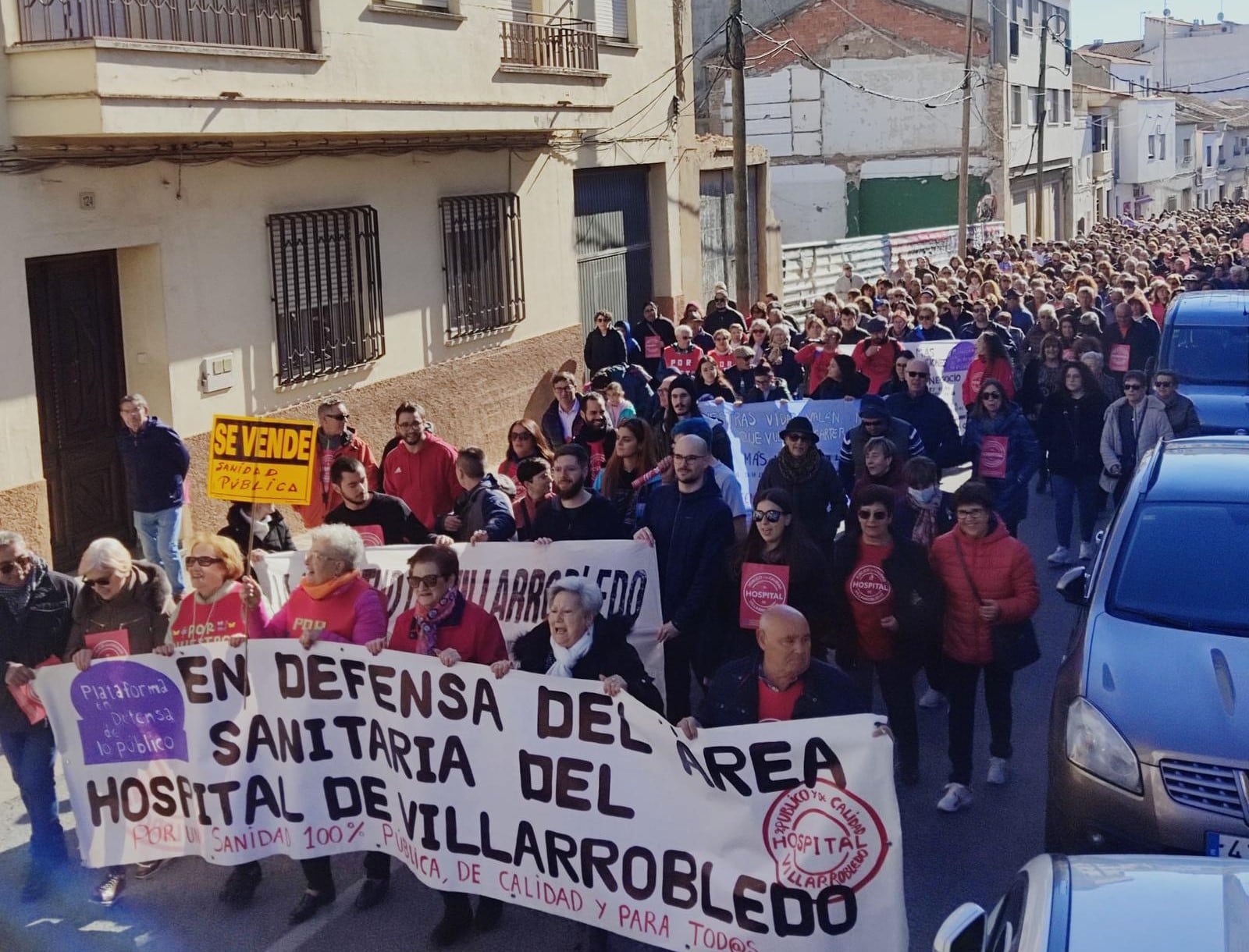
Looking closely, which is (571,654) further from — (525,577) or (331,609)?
(525,577)

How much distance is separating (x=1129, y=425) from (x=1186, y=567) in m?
5.11

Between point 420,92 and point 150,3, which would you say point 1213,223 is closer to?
point 420,92

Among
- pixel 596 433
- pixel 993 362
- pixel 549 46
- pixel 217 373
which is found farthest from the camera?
pixel 549 46

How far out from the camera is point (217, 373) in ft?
43.2

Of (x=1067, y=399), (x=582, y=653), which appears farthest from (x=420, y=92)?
(x=582, y=653)

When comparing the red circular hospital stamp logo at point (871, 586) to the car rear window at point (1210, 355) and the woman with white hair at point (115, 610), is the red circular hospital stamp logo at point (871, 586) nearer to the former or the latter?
the woman with white hair at point (115, 610)

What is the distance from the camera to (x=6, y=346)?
11.0 m

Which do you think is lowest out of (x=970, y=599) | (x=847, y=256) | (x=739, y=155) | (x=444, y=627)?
(x=970, y=599)

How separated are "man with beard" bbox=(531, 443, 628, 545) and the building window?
30.1ft

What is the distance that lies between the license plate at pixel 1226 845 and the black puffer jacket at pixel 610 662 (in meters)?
1.96

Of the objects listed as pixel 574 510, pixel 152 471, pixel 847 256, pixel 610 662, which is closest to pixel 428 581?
Answer: pixel 610 662

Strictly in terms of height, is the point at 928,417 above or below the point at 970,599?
above

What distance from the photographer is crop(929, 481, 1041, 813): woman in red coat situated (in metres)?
7.33

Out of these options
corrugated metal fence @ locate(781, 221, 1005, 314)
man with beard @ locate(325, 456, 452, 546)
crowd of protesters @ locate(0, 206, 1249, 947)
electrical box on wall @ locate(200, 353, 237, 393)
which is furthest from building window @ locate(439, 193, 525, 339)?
corrugated metal fence @ locate(781, 221, 1005, 314)
